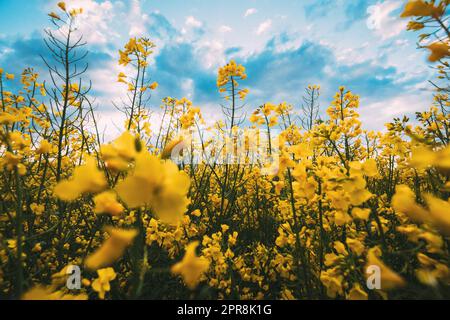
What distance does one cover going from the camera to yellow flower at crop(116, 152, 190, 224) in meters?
0.69

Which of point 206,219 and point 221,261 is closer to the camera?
point 221,261

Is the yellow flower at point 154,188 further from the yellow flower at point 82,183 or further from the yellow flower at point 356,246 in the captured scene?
the yellow flower at point 356,246

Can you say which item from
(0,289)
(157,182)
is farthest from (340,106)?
(0,289)

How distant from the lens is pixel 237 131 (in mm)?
3781

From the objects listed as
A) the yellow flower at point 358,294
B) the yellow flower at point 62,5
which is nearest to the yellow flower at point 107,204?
the yellow flower at point 358,294

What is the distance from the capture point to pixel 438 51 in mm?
1260

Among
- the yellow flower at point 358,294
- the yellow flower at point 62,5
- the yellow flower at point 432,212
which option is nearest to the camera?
the yellow flower at point 432,212

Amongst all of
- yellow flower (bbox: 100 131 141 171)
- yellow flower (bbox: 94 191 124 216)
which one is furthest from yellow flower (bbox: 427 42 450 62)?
yellow flower (bbox: 94 191 124 216)

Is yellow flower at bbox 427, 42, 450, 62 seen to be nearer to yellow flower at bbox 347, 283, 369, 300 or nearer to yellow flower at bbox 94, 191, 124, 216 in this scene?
yellow flower at bbox 347, 283, 369, 300

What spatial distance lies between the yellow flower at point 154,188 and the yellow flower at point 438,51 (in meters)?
1.51

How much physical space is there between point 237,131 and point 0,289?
3.11m

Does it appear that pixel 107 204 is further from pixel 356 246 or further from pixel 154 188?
pixel 356 246

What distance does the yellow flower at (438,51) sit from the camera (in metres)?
1.25

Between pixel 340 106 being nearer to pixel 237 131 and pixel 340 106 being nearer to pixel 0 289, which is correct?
pixel 237 131
